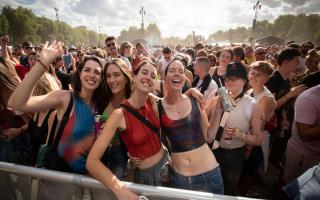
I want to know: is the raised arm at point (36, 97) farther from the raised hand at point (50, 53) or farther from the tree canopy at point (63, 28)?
the tree canopy at point (63, 28)

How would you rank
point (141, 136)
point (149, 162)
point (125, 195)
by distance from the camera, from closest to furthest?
point (125, 195)
point (141, 136)
point (149, 162)

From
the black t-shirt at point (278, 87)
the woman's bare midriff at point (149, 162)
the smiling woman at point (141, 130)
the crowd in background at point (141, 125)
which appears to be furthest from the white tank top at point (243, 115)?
the black t-shirt at point (278, 87)

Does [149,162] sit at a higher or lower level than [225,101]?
lower

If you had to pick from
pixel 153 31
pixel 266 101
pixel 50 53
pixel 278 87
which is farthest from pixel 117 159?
pixel 153 31

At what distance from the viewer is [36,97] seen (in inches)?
83.4

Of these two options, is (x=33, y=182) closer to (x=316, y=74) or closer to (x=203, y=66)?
(x=203, y=66)

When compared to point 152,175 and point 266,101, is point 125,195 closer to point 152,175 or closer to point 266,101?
point 152,175

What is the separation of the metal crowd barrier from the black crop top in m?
0.93

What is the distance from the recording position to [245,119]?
288cm

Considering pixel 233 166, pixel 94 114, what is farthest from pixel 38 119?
pixel 233 166

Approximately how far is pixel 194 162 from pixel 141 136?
73 cm

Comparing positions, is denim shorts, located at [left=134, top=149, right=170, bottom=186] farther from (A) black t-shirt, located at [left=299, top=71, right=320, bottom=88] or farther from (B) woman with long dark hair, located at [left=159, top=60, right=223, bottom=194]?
(A) black t-shirt, located at [left=299, top=71, right=320, bottom=88]

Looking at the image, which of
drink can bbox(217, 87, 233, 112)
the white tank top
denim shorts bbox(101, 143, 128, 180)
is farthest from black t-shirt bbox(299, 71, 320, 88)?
denim shorts bbox(101, 143, 128, 180)

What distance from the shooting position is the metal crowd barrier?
64.1 inches
